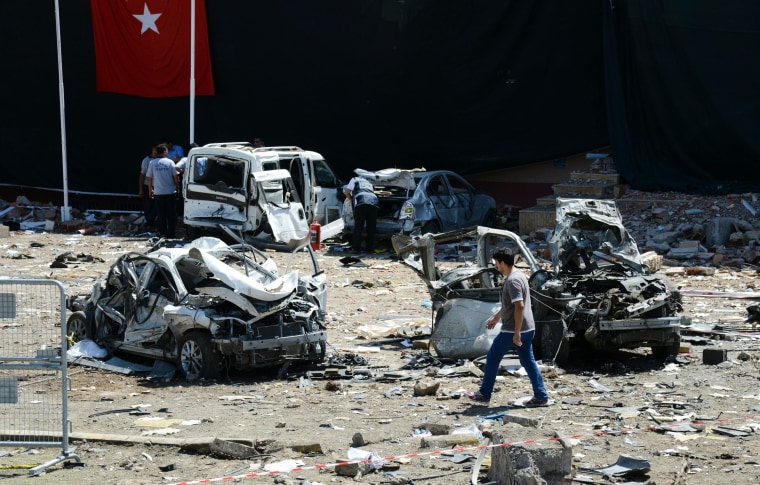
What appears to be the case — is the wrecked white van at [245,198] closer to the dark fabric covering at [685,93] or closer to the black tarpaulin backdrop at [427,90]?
the black tarpaulin backdrop at [427,90]

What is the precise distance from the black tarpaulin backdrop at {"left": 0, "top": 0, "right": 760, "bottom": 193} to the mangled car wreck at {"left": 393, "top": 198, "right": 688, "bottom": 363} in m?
10.5

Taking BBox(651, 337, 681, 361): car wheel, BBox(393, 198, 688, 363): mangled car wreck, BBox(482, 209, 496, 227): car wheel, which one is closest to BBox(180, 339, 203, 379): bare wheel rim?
BBox(393, 198, 688, 363): mangled car wreck

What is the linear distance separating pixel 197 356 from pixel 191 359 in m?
0.10

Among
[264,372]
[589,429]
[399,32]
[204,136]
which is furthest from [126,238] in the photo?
[589,429]

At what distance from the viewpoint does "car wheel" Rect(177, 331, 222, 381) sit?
11.8m

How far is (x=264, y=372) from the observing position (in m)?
12.4

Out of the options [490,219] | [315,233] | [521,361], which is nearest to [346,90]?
[490,219]

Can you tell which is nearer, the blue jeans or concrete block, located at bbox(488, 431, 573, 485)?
concrete block, located at bbox(488, 431, 573, 485)

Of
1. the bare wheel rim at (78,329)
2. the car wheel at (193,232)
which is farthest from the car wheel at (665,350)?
the car wheel at (193,232)

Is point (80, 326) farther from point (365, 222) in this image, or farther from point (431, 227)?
point (431, 227)

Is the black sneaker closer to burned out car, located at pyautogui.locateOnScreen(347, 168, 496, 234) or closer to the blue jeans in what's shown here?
the blue jeans

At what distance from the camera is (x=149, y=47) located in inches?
1078

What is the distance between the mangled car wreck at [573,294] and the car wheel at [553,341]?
1cm

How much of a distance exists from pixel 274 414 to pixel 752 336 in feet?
21.1
